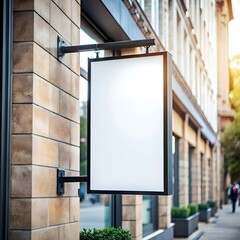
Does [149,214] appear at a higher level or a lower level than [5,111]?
lower

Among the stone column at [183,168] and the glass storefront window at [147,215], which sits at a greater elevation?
the stone column at [183,168]

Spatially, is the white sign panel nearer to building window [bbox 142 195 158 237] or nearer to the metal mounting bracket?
the metal mounting bracket

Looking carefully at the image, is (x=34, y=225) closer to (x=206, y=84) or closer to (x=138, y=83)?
(x=138, y=83)

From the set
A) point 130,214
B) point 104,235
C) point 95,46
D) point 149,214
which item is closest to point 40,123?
point 95,46

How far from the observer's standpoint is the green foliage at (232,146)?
44553mm

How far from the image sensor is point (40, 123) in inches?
275

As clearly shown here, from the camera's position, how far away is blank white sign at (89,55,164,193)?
23.7 feet

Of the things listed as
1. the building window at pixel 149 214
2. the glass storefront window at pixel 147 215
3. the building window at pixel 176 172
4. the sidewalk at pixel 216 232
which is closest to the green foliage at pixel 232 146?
the sidewalk at pixel 216 232

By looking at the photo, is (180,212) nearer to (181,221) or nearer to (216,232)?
(181,221)

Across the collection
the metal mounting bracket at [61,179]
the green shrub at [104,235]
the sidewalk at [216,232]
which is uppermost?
the metal mounting bracket at [61,179]

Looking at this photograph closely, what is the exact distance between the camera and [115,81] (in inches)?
295

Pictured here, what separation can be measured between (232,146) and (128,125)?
41.6 meters

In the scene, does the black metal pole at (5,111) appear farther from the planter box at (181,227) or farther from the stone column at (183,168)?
the stone column at (183,168)

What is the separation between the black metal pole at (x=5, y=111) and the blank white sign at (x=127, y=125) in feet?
3.78
